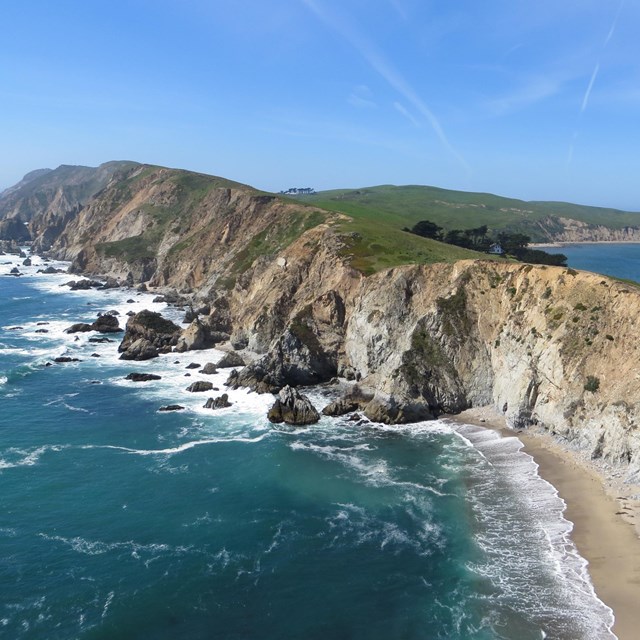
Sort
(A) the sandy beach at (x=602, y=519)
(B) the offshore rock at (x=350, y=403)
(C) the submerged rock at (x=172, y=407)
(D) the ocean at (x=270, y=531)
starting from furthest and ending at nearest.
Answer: (C) the submerged rock at (x=172, y=407)
(B) the offshore rock at (x=350, y=403)
(A) the sandy beach at (x=602, y=519)
(D) the ocean at (x=270, y=531)

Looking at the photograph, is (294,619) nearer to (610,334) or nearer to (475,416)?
(475,416)

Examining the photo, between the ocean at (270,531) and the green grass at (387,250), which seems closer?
the ocean at (270,531)

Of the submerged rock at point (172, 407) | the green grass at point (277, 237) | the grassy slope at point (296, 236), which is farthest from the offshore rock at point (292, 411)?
the green grass at point (277, 237)

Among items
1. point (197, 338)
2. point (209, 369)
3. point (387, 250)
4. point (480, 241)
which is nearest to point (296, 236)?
point (387, 250)

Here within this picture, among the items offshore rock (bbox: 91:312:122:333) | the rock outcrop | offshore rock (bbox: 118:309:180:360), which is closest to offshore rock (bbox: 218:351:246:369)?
the rock outcrop

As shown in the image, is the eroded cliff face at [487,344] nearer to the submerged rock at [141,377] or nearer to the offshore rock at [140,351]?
the submerged rock at [141,377]

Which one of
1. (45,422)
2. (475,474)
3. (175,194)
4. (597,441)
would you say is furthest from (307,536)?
(175,194)
